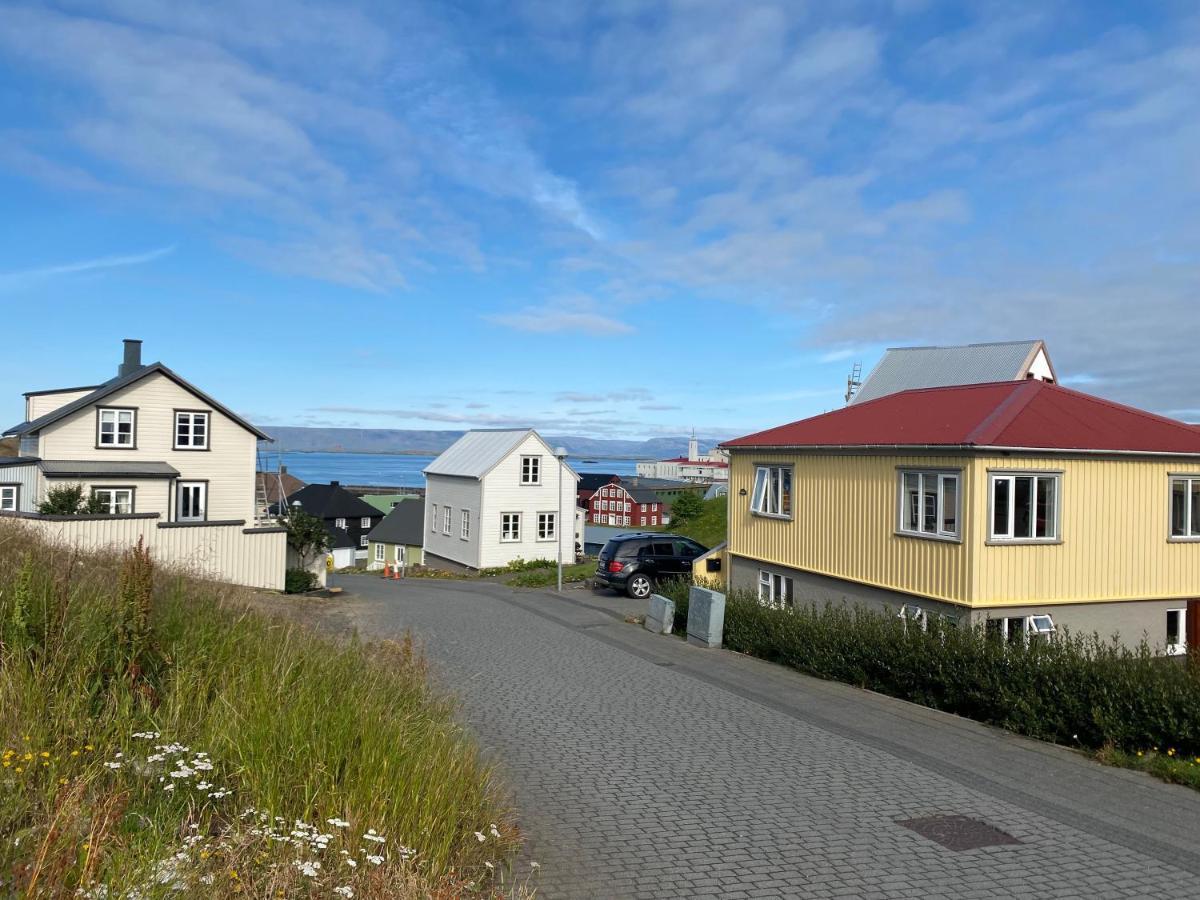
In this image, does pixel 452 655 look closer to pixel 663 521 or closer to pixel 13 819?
pixel 13 819

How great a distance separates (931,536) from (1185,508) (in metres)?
5.50

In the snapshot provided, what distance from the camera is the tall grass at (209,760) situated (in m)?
4.70

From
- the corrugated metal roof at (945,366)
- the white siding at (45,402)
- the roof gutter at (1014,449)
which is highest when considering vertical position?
the corrugated metal roof at (945,366)

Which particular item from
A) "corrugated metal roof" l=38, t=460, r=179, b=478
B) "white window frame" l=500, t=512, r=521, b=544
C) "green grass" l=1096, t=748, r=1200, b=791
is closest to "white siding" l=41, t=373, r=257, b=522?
"corrugated metal roof" l=38, t=460, r=179, b=478

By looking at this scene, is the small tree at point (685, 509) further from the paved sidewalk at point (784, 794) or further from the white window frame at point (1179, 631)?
the paved sidewalk at point (784, 794)

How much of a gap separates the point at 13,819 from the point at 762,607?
14.7 meters

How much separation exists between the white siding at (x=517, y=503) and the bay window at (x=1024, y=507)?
95.3ft

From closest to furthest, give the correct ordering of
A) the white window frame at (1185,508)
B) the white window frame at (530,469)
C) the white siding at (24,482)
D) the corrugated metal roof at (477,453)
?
the white window frame at (1185,508), the white siding at (24,482), the corrugated metal roof at (477,453), the white window frame at (530,469)

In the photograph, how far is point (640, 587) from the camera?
27.5 m

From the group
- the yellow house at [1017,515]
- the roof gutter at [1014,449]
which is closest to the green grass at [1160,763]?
the yellow house at [1017,515]

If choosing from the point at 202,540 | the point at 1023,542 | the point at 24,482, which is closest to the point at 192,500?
the point at 24,482

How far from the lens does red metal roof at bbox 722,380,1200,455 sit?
16.0m

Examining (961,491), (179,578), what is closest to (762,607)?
(961,491)

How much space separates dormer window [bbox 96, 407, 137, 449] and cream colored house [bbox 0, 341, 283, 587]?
36mm
